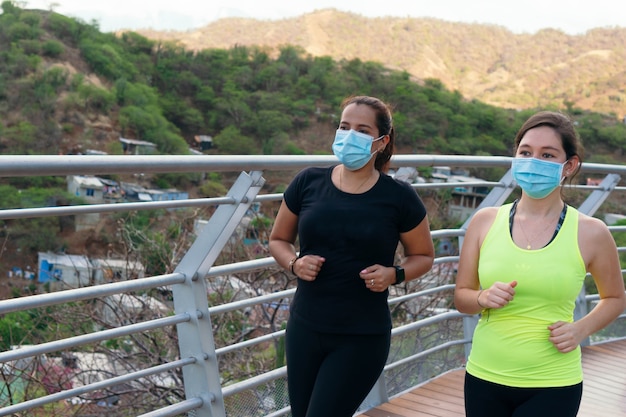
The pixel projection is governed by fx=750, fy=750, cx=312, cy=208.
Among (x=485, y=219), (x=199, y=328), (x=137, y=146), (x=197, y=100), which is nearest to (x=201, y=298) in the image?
(x=199, y=328)

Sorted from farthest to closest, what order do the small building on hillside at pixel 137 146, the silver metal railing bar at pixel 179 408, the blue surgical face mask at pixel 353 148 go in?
1. the small building on hillside at pixel 137 146
2. the silver metal railing bar at pixel 179 408
3. the blue surgical face mask at pixel 353 148

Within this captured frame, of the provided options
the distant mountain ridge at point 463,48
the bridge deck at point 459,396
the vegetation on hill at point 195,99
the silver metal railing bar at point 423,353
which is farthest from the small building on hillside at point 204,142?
the silver metal railing bar at point 423,353

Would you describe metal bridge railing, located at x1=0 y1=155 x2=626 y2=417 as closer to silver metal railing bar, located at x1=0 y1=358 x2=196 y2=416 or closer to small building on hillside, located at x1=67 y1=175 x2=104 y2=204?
silver metal railing bar, located at x1=0 y1=358 x2=196 y2=416

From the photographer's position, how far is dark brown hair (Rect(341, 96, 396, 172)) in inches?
87.4

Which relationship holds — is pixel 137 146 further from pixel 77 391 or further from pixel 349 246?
pixel 349 246

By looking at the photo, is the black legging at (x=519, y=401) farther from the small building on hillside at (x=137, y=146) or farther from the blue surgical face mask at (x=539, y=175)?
the small building on hillside at (x=137, y=146)

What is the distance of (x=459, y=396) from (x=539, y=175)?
196cm

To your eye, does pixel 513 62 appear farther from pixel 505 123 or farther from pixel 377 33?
pixel 505 123

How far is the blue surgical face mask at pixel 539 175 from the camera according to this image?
6.24 feet

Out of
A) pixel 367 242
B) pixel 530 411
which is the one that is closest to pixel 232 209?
pixel 367 242

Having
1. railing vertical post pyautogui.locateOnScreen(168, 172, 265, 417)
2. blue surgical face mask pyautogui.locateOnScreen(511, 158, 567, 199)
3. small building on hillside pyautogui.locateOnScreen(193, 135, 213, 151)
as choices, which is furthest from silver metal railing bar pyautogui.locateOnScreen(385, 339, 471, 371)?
small building on hillside pyautogui.locateOnScreen(193, 135, 213, 151)

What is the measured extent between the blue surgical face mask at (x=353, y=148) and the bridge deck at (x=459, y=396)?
1.53m

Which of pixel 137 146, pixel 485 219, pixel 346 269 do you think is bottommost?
pixel 137 146

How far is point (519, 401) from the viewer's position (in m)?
1.81
